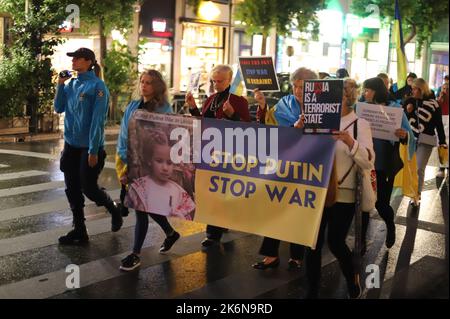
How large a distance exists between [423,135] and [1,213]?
19.2ft

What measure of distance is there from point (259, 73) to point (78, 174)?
89.0 inches

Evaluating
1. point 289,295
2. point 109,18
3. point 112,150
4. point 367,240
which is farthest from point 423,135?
point 109,18

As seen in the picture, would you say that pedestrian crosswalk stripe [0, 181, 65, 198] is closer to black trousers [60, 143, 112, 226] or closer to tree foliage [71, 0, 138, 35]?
→ black trousers [60, 143, 112, 226]

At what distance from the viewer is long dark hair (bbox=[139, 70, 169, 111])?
250 inches

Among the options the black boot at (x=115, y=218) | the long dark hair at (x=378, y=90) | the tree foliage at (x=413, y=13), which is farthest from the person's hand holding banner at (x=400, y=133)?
the tree foliage at (x=413, y=13)

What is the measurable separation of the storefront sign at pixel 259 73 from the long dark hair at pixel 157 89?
1.47 metres

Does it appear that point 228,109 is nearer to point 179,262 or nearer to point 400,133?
point 179,262

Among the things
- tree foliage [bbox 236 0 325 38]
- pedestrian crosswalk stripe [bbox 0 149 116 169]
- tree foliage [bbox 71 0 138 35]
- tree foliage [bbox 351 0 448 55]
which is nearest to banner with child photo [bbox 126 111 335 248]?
pedestrian crosswalk stripe [bbox 0 149 116 169]

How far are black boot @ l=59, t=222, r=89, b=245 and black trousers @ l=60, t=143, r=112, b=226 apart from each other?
10cm

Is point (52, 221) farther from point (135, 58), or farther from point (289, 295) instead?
point (135, 58)

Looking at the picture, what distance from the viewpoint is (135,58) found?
63.8ft

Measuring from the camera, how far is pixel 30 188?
10102 millimetres

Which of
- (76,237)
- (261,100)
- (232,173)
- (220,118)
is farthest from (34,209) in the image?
(232,173)

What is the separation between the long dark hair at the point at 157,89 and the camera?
6344 millimetres
